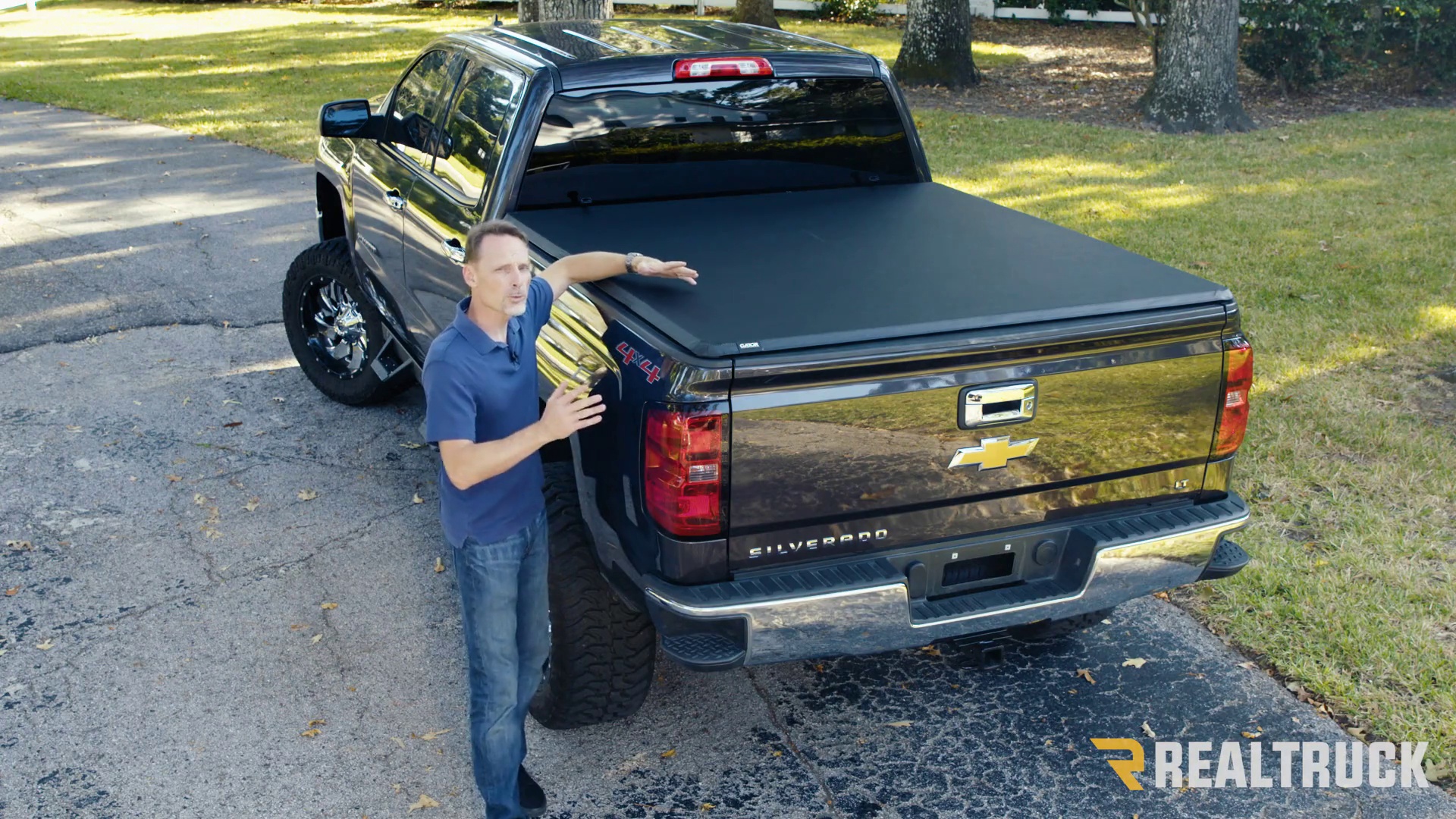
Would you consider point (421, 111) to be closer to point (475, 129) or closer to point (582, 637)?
point (475, 129)

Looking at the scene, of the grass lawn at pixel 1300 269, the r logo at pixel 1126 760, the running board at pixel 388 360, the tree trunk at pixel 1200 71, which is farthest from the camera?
the tree trunk at pixel 1200 71

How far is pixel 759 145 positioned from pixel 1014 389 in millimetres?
1980

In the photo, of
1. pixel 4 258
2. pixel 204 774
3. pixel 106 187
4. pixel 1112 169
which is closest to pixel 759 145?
pixel 204 774

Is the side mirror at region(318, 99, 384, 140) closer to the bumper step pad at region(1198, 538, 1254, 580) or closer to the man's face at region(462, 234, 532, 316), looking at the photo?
the man's face at region(462, 234, 532, 316)

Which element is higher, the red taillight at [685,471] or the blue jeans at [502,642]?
the red taillight at [685,471]

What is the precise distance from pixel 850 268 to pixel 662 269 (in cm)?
64

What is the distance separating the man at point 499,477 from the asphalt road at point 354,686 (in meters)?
0.45

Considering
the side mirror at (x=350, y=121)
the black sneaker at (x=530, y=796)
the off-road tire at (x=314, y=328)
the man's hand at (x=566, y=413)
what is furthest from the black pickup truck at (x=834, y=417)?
the off-road tire at (x=314, y=328)

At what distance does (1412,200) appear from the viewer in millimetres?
10375

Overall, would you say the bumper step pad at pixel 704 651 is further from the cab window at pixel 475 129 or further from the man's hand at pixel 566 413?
the cab window at pixel 475 129

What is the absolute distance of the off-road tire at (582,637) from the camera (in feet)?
11.8

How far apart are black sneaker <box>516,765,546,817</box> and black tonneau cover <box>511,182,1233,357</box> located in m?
1.37

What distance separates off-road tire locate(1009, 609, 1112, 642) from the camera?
14.3 feet

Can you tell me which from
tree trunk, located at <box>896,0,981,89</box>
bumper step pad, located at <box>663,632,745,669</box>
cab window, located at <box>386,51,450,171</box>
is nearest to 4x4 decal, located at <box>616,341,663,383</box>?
bumper step pad, located at <box>663,632,745,669</box>
